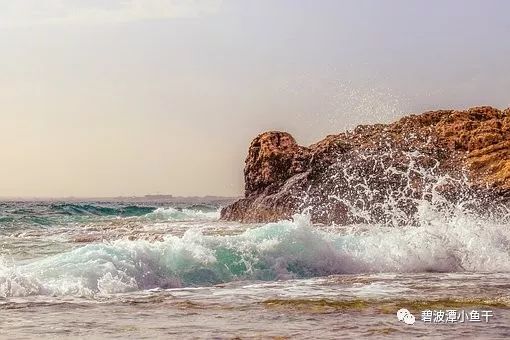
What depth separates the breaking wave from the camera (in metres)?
9.66

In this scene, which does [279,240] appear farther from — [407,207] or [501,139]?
[501,139]

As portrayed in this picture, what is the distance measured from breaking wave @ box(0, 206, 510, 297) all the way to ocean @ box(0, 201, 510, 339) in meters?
0.02

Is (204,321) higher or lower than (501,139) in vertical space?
lower

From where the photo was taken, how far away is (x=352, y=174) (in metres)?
28.9

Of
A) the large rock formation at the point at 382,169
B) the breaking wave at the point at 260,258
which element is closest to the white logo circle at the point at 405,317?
the breaking wave at the point at 260,258

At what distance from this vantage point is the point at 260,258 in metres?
11.9

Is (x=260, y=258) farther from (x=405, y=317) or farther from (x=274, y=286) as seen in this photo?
(x=405, y=317)

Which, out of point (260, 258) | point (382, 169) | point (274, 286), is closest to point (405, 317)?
point (274, 286)

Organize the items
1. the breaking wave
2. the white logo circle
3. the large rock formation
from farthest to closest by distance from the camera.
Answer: the large rock formation, the breaking wave, the white logo circle

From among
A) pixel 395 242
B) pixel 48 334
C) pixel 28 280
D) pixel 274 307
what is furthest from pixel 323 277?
pixel 48 334

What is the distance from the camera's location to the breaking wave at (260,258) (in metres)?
9.66

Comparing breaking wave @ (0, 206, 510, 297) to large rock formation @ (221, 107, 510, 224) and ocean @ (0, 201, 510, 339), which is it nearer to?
ocean @ (0, 201, 510, 339)

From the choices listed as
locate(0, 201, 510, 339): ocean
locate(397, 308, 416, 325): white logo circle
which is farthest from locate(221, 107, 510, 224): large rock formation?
locate(397, 308, 416, 325): white logo circle

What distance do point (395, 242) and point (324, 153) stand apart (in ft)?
57.0
